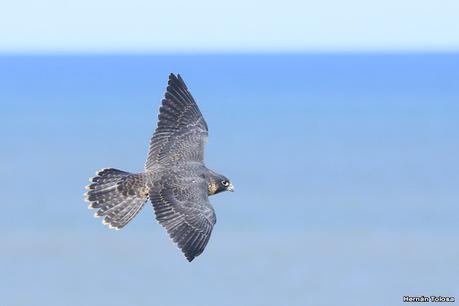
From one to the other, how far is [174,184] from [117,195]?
939 mm

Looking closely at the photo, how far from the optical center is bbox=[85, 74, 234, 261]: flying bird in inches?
687

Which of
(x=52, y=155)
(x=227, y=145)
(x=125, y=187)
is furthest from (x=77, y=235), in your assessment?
(x=227, y=145)

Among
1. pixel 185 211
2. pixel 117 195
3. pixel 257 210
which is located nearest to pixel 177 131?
pixel 117 195

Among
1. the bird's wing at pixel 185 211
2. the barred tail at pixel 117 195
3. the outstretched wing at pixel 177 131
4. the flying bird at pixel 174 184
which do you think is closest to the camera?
the bird's wing at pixel 185 211

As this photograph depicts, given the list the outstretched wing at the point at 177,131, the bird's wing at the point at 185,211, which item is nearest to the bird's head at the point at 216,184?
the bird's wing at the point at 185,211

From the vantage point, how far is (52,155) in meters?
70.9

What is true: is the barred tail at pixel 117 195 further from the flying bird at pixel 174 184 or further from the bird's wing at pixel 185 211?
the bird's wing at pixel 185 211

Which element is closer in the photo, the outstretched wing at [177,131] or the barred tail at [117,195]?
the barred tail at [117,195]

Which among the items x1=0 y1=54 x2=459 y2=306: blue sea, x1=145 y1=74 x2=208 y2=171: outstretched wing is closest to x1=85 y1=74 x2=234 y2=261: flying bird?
x1=145 y1=74 x2=208 y2=171: outstretched wing

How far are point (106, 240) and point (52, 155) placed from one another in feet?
104

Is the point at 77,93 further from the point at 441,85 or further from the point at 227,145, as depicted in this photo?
the point at 227,145

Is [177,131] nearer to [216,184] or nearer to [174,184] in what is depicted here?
[216,184]

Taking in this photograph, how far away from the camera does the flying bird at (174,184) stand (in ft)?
57.2

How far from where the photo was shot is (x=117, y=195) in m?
18.7
